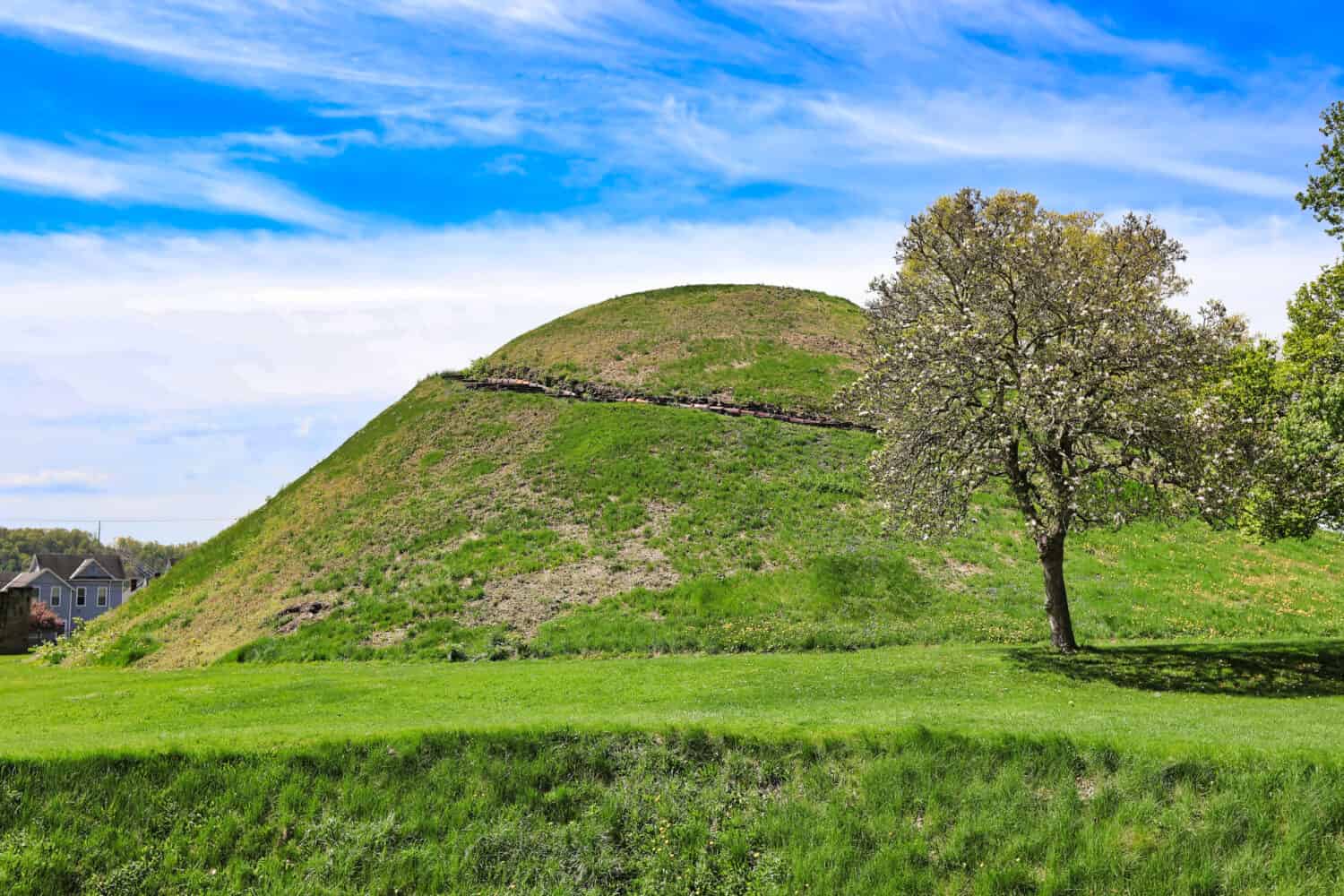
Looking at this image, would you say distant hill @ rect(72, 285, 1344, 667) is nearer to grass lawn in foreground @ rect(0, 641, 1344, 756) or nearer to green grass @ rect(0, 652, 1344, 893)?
grass lawn in foreground @ rect(0, 641, 1344, 756)

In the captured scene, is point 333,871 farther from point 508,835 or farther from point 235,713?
point 235,713

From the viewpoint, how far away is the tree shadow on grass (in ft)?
79.5

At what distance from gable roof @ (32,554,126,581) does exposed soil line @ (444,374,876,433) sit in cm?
8990

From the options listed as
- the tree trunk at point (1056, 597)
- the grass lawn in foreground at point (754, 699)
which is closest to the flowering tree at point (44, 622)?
the grass lawn in foreground at point (754, 699)

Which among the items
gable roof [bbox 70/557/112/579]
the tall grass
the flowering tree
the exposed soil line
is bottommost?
the flowering tree

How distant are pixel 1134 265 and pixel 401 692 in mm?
26437

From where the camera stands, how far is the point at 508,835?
15344 millimetres

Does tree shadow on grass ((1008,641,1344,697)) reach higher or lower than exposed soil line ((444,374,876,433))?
lower

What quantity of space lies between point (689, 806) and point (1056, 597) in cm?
1754

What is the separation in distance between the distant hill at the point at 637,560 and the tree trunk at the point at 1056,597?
3465mm

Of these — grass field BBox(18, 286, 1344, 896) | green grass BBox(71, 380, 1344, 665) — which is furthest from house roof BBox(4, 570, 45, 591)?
green grass BBox(71, 380, 1344, 665)

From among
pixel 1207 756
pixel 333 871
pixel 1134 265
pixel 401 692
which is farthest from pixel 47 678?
pixel 1134 265

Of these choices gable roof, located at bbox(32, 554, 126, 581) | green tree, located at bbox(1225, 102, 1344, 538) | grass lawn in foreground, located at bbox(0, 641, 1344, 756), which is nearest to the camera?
grass lawn in foreground, located at bbox(0, 641, 1344, 756)

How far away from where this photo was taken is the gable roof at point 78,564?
11919cm
